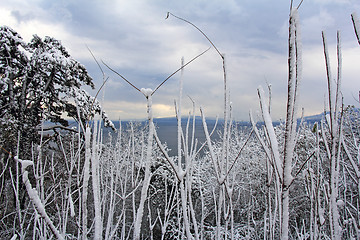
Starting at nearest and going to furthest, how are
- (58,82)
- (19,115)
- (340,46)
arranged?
(340,46), (19,115), (58,82)

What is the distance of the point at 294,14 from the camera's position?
603 millimetres

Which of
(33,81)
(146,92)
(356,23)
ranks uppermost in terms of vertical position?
(33,81)

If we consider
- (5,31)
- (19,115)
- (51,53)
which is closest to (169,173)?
(19,115)

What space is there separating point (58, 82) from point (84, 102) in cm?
124

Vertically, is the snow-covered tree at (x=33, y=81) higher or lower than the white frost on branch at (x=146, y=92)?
higher

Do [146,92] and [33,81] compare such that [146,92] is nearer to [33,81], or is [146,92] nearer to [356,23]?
[356,23]

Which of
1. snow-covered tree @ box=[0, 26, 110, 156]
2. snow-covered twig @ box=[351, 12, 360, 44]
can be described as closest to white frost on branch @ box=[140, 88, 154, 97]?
snow-covered twig @ box=[351, 12, 360, 44]

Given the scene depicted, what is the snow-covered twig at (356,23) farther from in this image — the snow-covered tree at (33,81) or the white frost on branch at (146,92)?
the snow-covered tree at (33,81)

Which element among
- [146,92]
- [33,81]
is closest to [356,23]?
[146,92]

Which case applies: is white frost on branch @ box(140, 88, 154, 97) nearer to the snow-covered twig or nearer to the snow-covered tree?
the snow-covered twig

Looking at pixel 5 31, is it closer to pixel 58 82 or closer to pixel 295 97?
pixel 58 82

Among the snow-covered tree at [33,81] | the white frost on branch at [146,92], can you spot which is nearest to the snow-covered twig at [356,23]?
the white frost on branch at [146,92]

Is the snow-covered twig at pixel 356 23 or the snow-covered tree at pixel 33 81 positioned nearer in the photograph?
the snow-covered twig at pixel 356 23

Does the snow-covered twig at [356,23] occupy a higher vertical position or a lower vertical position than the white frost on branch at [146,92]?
higher
